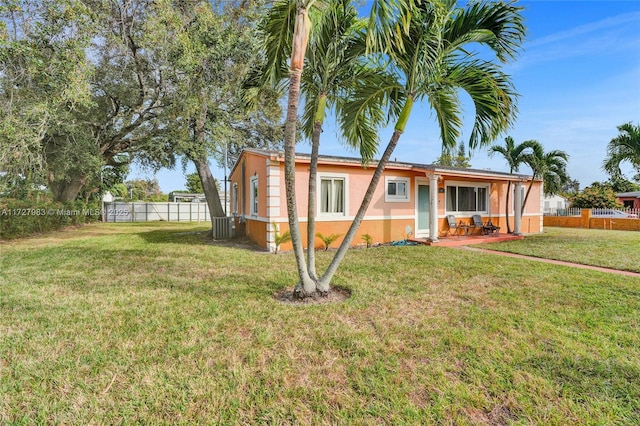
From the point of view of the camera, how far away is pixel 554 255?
8.89 meters

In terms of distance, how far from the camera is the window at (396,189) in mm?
11470

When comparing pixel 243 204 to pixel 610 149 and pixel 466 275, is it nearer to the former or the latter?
pixel 466 275

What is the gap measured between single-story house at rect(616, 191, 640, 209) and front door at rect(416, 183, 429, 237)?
2735 cm

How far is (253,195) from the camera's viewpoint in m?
12.0

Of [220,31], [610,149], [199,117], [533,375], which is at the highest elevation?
[220,31]

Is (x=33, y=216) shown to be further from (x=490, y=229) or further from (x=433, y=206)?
(x=490, y=229)

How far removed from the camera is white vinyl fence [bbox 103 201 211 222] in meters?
27.3

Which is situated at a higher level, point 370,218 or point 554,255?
point 370,218

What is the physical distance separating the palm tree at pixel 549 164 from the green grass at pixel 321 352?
9837 millimetres

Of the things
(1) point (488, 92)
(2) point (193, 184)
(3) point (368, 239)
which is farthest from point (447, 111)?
(2) point (193, 184)

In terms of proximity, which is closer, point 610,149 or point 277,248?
point 277,248

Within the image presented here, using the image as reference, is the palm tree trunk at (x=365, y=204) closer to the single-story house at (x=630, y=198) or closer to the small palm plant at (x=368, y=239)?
the small palm plant at (x=368, y=239)

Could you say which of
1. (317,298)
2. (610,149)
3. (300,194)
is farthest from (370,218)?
(610,149)

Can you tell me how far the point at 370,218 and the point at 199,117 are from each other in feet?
28.2
